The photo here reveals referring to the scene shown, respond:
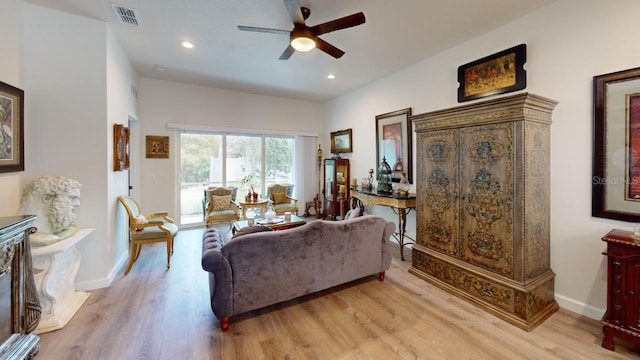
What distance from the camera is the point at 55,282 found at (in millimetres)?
2268

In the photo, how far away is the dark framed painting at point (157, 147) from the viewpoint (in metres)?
4.89

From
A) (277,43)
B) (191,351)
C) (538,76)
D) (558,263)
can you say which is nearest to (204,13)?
(277,43)

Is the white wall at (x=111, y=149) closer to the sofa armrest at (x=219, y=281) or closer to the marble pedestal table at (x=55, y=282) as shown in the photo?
the marble pedestal table at (x=55, y=282)

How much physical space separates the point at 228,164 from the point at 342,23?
4327mm

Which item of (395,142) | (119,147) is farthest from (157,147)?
(395,142)

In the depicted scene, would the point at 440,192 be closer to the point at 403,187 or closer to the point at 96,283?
the point at 403,187

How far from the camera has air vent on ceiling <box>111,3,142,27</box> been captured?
2578mm

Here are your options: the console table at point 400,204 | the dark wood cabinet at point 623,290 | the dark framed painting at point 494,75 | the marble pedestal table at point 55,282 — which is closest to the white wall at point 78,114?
the marble pedestal table at point 55,282

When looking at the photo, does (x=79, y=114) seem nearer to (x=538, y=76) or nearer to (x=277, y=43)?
(x=277, y=43)

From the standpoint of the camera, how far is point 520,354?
1.87 m

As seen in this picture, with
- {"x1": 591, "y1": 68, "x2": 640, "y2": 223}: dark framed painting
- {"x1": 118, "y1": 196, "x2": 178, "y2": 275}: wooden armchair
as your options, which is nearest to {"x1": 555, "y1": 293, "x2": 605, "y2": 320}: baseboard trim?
{"x1": 591, "y1": 68, "x2": 640, "y2": 223}: dark framed painting

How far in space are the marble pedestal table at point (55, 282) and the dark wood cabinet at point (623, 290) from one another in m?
4.42

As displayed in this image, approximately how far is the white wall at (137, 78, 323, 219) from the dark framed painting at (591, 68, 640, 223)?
5.32 metres

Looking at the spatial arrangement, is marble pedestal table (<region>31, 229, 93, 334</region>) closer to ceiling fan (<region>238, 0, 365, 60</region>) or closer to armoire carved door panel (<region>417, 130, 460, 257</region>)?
ceiling fan (<region>238, 0, 365, 60</region>)
